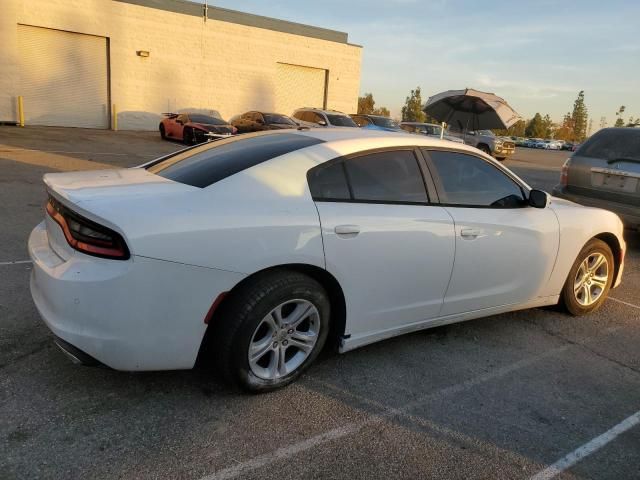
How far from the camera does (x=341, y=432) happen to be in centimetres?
279

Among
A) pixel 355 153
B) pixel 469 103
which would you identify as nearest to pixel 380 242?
pixel 355 153

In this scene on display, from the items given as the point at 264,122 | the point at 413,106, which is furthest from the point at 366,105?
the point at 264,122

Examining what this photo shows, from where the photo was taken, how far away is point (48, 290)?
272cm

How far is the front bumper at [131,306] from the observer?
2525 millimetres

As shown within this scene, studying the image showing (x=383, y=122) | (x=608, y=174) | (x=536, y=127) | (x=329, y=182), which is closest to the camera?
(x=329, y=182)

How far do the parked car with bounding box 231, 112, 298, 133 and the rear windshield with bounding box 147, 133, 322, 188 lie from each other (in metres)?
16.3

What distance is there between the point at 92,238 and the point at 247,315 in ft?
2.82

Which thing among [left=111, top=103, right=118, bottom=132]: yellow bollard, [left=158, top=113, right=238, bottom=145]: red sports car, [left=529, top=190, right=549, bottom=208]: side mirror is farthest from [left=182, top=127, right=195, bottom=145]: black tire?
[left=529, top=190, right=549, bottom=208]: side mirror

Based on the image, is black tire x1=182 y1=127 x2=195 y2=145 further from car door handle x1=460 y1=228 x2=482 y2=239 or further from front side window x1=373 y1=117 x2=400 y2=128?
car door handle x1=460 y1=228 x2=482 y2=239

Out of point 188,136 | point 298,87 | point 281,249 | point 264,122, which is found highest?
point 298,87

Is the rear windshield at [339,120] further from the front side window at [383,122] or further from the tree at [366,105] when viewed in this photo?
the tree at [366,105]

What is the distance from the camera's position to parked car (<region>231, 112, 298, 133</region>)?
2041 centimetres

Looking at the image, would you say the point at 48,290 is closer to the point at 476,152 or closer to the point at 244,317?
the point at 244,317

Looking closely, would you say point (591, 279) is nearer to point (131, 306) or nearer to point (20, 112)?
point (131, 306)
